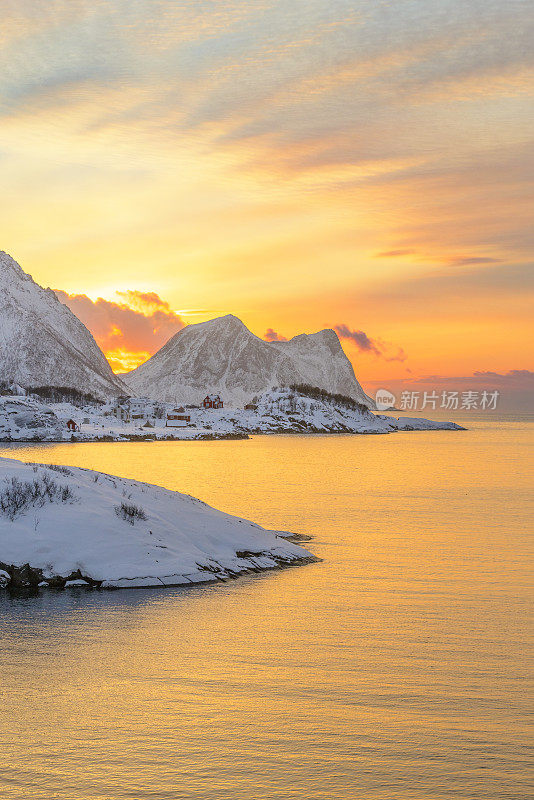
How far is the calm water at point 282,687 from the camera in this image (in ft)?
36.3

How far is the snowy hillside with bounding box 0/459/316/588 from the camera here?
2375cm

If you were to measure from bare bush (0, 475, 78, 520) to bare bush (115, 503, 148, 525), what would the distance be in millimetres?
1632

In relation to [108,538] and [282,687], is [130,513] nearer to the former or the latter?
[108,538]

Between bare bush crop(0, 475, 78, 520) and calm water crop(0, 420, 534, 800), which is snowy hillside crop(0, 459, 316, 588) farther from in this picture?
calm water crop(0, 420, 534, 800)

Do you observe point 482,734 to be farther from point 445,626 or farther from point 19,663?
point 19,663

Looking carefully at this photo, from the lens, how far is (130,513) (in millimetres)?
26609

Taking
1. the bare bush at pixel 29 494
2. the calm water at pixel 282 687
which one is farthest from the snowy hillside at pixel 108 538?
the calm water at pixel 282 687

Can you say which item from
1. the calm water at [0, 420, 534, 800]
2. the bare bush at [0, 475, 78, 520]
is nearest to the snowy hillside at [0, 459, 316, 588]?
the bare bush at [0, 475, 78, 520]

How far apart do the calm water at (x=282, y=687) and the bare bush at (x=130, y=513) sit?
365 cm

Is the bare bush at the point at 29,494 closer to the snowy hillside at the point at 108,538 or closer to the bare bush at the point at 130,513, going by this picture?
the snowy hillside at the point at 108,538

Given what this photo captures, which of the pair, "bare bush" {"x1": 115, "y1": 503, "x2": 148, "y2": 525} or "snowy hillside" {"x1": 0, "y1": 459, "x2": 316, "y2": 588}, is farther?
"bare bush" {"x1": 115, "y1": 503, "x2": 148, "y2": 525}

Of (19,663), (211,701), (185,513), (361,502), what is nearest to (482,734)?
(211,701)

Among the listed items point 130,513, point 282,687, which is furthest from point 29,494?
point 282,687

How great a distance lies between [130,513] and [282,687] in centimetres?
1276
